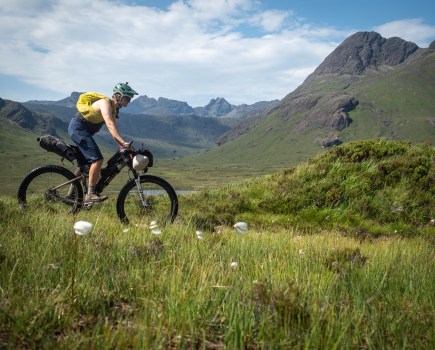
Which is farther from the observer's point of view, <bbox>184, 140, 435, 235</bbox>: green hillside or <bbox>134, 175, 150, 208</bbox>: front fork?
<bbox>184, 140, 435, 235</bbox>: green hillside

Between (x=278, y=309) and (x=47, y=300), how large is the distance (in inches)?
73.2

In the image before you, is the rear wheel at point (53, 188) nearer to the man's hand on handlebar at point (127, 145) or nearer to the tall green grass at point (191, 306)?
the man's hand on handlebar at point (127, 145)

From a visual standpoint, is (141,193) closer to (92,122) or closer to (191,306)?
(92,122)

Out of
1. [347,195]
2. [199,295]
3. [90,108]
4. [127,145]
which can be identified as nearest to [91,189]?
[127,145]

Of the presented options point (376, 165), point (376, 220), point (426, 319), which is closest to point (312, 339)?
point (426, 319)

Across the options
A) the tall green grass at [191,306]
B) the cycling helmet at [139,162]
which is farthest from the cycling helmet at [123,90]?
the tall green grass at [191,306]

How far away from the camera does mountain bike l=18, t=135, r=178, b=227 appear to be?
30.5ft

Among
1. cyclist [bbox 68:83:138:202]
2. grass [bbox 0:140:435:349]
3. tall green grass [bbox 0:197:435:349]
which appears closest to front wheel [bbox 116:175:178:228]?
cyclist [bbox 68:83:138:202]

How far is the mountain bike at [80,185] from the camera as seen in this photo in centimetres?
929

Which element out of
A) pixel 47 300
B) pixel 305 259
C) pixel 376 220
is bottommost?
pixel 376 220

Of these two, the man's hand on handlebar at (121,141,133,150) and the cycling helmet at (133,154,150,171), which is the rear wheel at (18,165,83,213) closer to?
the man's hand on handlebar at (121,141,133,150)

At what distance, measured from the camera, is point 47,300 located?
8.94ft

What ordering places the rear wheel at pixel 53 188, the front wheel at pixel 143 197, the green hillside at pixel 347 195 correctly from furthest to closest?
the green hillside at pixel 347 195
the rear wheel at pixel 53 188
the front wheel at pixel 143 197

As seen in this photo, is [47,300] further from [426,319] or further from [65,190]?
[65,190]
